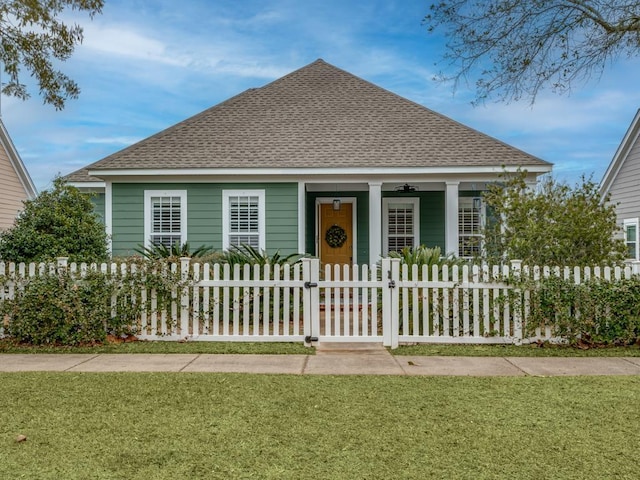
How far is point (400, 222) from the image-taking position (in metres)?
13.4

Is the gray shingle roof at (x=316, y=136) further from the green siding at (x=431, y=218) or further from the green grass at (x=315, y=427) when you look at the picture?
the green grass at (x=315, y=427)

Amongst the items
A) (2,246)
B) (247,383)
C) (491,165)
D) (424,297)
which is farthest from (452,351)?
(2,246)

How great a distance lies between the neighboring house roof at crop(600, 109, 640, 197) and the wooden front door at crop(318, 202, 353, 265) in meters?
7.75

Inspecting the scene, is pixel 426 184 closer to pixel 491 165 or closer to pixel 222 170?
pixel 491 165

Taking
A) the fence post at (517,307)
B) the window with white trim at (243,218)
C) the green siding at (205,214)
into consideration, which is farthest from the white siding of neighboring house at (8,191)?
the fence post at (517,307)

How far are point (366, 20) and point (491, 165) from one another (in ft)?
16.9

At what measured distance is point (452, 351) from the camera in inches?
271

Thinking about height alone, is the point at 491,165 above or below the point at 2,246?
above

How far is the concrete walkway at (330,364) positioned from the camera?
5777 millimetres

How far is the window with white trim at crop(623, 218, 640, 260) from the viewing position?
14.3m

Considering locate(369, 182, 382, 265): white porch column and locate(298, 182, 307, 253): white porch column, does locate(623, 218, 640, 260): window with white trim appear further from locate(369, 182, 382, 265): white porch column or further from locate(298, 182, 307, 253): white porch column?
locate(298, 182, 307, 253): white porch column

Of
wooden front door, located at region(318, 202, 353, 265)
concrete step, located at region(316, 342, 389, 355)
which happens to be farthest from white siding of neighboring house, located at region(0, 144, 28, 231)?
concrete step, located at region(316, 342, 389, 355)

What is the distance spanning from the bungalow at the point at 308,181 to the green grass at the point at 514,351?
444 cm

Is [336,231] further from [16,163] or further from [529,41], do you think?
[16,163]
